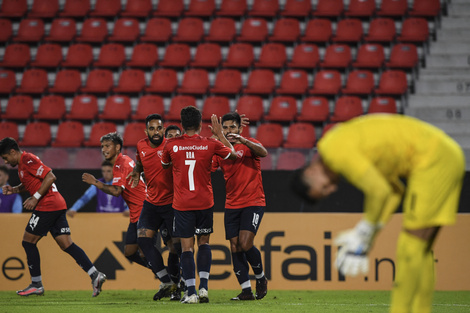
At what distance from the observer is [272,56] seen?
1547cm

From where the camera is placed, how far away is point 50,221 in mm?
8531

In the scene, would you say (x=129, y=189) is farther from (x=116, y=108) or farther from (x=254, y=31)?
(x=254, y=31)

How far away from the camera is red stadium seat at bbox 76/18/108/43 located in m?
16.0

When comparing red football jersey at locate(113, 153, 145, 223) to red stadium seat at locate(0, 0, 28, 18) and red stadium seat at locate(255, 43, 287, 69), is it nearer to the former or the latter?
red stadium seat at locate(255, 43, 287, 69)

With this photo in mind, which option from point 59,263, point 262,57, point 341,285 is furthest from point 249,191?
point 262,57

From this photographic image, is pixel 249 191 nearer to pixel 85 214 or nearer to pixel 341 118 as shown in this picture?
pixel 85 214

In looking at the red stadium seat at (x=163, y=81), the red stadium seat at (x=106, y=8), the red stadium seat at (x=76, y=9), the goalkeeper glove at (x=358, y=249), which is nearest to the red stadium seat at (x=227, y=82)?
the red stadium seat at (x=163, y=81)

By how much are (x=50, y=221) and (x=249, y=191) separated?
2.67 metres

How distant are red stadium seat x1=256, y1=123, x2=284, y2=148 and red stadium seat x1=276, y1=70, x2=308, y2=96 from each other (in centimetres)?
150

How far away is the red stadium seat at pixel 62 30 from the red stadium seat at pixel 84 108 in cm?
219

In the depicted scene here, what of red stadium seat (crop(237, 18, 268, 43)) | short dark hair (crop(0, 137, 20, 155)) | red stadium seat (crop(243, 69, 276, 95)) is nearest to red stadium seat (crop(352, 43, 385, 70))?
red stadium seat (crop(243, 69, 276, 95))

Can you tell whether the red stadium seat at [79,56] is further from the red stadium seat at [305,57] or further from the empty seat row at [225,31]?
the red stadium seat at [305,57]

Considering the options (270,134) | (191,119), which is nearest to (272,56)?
(270,134)

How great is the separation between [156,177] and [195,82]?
7194 mm
